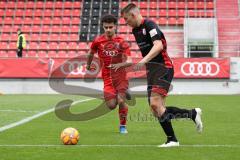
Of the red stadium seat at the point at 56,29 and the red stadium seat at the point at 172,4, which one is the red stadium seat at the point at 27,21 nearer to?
the red stadium seat at the point at 56,29

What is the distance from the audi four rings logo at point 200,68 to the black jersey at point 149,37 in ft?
58.5

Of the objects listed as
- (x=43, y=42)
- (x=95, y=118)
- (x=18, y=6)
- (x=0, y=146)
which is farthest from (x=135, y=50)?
(x=0, y=146)

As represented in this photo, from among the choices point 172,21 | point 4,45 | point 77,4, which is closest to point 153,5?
point 172,21

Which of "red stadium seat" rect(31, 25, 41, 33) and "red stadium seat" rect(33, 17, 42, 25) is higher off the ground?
"red stadium seat" rect(33, 17, 42, 25)

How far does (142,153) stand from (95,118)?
18.8 feet

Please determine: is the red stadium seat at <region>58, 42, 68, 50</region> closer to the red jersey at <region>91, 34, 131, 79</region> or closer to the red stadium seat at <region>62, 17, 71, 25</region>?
the red stadium seat at <region>62, 17, 71, 25</region>

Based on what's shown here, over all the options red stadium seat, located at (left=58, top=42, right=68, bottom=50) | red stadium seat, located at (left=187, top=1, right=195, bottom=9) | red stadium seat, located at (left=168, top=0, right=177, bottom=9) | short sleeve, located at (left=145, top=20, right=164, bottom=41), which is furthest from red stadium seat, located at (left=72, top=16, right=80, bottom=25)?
short sleeve, located at (left=145, top=20, right=164, bottom=41)

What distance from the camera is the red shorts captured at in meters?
9.88

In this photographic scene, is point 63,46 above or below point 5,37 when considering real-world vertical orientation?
below

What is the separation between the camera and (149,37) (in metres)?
7.43

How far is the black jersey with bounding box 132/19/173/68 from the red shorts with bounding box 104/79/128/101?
232 cm

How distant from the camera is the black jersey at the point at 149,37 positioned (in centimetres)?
730

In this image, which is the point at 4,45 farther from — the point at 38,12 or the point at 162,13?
the point at 162,13

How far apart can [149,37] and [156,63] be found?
15.1 inches
